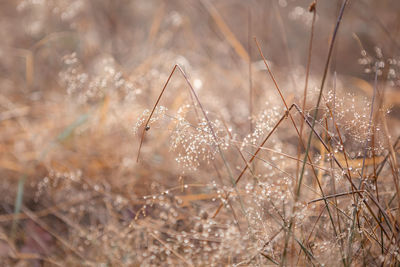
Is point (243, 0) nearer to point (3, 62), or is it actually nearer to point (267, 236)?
point (3, 62)

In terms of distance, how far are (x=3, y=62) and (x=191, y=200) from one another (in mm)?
1322

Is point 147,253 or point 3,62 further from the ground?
point 3,62

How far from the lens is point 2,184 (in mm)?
1008

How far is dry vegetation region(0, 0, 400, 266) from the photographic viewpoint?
561mm

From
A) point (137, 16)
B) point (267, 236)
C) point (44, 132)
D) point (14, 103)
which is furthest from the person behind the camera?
point (137, 16)

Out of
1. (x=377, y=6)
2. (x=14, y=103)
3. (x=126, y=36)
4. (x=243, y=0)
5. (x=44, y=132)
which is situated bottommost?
(x=44, y=132)

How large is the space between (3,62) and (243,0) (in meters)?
1.49

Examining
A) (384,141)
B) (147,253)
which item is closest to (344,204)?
(384,141)

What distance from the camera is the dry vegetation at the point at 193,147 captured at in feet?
1.84

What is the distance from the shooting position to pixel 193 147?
0.58 meters

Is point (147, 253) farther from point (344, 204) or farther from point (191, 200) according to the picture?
point (344, 204)

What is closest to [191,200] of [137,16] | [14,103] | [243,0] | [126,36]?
[14,103]

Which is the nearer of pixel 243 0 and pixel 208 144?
pixel 208 144

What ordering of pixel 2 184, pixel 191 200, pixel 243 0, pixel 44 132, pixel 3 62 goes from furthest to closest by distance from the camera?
1. pixel 243 0
2. pixel 3 62
3. pixel 44 132
4. pixel 2 184
5. pixel 191 200
